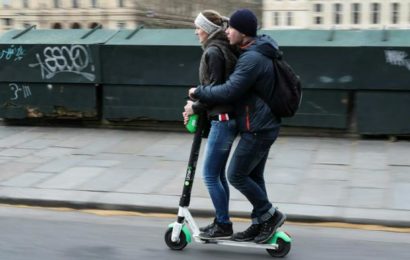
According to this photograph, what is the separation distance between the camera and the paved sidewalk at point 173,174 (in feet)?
18.1

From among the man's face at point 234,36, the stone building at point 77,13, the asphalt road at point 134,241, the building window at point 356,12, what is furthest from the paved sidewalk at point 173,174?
the building window at point 356,12

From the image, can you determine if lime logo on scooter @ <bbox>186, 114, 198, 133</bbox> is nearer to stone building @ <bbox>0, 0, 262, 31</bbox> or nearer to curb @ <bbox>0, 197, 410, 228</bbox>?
curb @ <bbox>0, 197, 410, 228</bbox>

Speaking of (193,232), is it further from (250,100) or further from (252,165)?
(250,100)

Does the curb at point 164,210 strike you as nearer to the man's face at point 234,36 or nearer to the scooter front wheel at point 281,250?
the scooter front wheel at point 281,250

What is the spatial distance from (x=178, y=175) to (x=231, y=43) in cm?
292

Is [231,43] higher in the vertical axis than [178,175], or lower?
higher

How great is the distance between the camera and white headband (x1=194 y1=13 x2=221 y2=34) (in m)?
4.07

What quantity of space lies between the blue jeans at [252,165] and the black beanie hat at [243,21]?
744mm

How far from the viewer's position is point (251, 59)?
12.8ft

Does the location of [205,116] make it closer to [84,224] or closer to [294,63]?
[84,224]

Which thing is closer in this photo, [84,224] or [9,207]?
[84,224]

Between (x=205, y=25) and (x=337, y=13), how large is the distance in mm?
132461

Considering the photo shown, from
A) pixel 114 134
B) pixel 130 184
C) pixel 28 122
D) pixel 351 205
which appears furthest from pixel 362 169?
pixel 28 122

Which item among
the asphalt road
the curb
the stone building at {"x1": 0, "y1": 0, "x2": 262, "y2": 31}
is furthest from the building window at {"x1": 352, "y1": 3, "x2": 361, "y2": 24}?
the asphalt road
